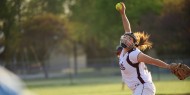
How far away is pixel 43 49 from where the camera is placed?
51000 mm

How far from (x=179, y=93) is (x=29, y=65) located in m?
28.4

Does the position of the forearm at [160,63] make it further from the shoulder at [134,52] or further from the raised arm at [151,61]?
the shoulder at [134,52]

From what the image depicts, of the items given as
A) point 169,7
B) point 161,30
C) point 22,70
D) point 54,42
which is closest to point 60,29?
point 54,42

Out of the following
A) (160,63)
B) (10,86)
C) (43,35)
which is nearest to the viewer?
(10,86)

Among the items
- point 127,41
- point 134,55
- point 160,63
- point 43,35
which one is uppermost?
point 43,35

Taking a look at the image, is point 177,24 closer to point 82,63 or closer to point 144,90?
point 144,90

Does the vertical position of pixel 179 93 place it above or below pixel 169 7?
below

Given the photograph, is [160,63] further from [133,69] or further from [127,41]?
[127,41]

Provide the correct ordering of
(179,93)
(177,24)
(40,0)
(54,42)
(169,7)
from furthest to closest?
(54,42), (40,0), (177,24), (169,7), (179,93)

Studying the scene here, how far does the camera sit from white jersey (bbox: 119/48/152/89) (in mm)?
6809

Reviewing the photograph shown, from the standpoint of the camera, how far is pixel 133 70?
6.88m

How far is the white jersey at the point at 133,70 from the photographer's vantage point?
6.81 m

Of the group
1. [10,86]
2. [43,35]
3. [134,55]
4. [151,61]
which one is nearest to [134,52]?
[134,55]

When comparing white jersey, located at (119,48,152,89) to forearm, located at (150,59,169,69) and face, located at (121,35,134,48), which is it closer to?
face, located at (121,35,134,48)
